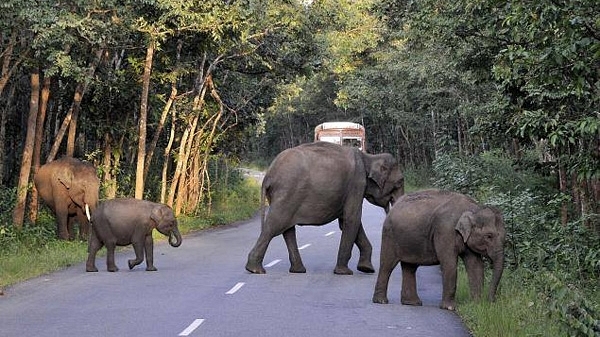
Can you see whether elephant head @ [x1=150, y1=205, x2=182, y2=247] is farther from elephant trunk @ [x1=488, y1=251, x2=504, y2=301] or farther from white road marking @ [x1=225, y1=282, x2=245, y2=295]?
elephant trunk @ [x1=488, y1=251, x2=504, y2=301]

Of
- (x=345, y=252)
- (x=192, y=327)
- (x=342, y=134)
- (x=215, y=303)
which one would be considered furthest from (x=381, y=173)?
(x=342, y=134)

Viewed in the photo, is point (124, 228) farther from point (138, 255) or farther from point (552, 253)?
point (552, 253)

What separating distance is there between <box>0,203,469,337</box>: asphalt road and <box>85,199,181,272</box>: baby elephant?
330mm

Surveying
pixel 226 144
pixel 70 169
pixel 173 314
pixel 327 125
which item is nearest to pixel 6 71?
pixel 70 169

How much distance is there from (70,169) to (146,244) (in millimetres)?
5905

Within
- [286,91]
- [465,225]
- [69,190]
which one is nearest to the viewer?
[465,225]

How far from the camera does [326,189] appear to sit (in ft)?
53.9

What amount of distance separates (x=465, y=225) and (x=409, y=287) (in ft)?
4.60

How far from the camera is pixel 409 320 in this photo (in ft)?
35.6

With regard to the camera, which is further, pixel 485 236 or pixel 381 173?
pixel 381 173

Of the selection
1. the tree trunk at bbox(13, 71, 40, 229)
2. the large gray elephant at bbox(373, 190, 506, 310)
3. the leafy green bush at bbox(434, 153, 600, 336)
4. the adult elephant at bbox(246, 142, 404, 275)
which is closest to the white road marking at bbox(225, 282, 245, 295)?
the adult elephant at bbox(246, 142, 404, 275)

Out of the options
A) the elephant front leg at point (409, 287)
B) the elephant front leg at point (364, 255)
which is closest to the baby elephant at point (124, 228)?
the elephant front leg at point (364, 255)

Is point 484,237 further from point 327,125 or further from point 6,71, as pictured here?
point 327,125

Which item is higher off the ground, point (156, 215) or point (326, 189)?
point (326, 189)
